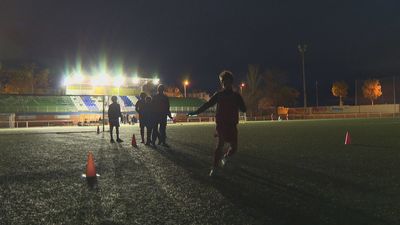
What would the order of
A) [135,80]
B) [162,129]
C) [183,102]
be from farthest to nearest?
[135,80]
[183,102]
[162,129]

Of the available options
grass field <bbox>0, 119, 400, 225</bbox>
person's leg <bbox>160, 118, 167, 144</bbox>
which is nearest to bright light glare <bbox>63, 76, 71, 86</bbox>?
person's leg <bbox>160, 118, 167, 144</bbox>

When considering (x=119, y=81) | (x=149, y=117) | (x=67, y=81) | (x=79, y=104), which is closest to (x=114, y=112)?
(x=149, y=117)

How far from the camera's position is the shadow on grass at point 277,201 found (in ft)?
13.2

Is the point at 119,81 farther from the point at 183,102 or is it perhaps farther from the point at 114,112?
the point at 114,112

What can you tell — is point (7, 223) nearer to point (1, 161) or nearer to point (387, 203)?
point (387, 203)

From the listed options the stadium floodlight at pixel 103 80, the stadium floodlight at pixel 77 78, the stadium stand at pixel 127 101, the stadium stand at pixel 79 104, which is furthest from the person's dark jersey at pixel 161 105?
the stadium floodlight at pixel 103 80

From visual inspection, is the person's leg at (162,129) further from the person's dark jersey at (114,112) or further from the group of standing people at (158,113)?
the person's dark jersey at (114,112)

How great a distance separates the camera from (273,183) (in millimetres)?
6059

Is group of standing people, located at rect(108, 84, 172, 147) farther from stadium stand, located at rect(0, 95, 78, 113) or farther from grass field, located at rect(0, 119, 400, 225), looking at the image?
stadium stand, located at rect(0, 95, 78, 113)

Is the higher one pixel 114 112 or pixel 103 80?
A: pixel 103 80

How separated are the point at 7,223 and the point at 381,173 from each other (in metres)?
5.89

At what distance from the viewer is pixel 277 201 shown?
4.83 m

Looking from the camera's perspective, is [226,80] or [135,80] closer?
[226,80]

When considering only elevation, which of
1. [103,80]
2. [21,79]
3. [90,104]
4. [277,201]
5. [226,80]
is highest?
[21,79]
